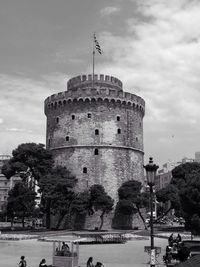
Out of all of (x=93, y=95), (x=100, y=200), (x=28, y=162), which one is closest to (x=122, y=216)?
(x=100, y=200)

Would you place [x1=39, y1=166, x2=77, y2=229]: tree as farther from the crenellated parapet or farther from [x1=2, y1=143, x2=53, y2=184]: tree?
the crenellated parapet

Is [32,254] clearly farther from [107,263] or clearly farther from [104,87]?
[104,87]

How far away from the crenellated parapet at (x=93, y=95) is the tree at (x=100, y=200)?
11574 millimetres

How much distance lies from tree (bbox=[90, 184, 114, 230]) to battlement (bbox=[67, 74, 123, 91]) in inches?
571

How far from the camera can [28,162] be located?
156 feet

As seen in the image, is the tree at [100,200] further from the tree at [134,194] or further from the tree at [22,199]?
the tree at [22,199]

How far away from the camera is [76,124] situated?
5309cm

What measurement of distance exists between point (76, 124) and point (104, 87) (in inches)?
256

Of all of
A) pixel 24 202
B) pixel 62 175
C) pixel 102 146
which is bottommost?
pixel 24 202

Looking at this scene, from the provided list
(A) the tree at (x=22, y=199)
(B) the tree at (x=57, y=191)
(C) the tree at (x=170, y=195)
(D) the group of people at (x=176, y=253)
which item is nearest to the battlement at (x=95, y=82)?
(B) the tree at (x=57, y=191)

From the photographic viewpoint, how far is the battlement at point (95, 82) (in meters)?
56.2

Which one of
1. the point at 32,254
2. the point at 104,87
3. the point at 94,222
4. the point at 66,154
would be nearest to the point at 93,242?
the point at 32,254

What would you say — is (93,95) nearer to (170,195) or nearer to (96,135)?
(96,135)

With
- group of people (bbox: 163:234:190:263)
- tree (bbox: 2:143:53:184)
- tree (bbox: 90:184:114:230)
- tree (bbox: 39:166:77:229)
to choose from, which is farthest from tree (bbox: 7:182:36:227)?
group of people (bbox: 163:234:190:263)
